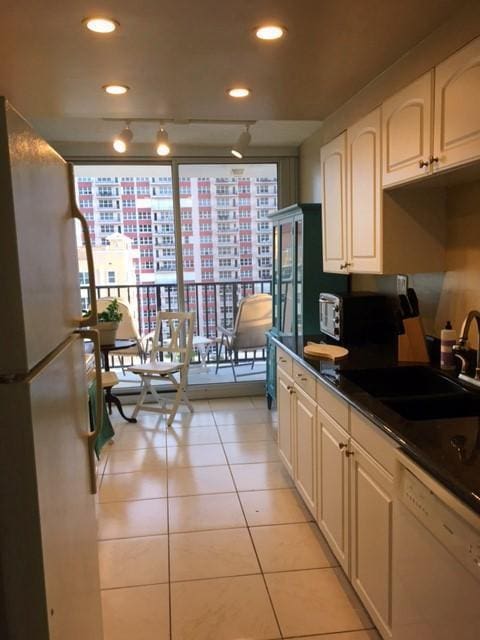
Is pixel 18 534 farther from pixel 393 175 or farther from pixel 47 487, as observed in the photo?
pixel 393 175

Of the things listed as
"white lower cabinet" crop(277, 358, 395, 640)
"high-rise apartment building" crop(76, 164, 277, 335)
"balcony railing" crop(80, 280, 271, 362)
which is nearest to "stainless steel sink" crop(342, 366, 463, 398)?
"white lower cabinet" crop(277, 358, 395, 640)

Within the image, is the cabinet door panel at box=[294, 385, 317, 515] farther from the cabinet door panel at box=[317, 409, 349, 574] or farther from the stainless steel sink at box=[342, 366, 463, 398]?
the stainless steel sink at box=[342, 366, 463, 398]

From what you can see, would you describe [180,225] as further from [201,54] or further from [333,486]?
[333,486]

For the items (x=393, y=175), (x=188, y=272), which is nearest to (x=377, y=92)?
(x=393, y=175)

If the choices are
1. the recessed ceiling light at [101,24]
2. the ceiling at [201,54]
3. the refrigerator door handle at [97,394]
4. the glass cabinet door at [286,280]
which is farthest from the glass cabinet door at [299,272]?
the refrigerator door handle at [97,394]

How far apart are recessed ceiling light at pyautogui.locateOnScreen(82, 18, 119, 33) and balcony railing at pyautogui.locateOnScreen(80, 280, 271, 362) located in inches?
145

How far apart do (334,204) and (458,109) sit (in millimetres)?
1396

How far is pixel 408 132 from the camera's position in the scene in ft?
7.17

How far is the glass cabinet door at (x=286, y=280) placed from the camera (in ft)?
13.8

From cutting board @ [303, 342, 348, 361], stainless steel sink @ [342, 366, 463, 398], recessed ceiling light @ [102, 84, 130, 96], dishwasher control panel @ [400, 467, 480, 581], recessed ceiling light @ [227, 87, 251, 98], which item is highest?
recessed ceiling light @ [102, 84, 130, 96]

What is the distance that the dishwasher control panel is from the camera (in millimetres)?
1207

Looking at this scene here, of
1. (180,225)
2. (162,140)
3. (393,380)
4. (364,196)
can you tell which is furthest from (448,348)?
(180,225)

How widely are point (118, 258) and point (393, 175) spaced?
11.9 feet

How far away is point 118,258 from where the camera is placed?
541 centimetres
